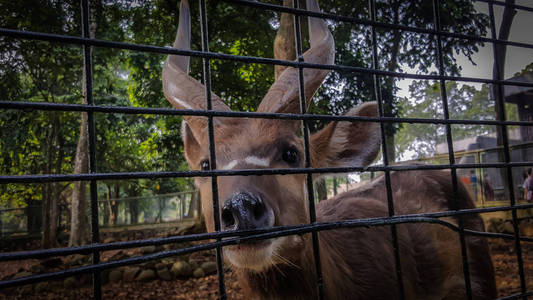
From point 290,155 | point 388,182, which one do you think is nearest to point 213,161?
point 388,182

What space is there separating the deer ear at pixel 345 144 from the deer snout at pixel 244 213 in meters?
1.07

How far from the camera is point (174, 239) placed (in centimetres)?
99

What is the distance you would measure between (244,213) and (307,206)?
3.48 feet

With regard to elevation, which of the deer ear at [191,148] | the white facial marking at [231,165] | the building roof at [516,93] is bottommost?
the white facial marking at [231,165]

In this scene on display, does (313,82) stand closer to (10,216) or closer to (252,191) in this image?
(252,191)

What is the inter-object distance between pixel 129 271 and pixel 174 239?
6.90m

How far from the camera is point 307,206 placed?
2549mm

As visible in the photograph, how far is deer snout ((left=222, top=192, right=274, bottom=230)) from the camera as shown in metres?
1.56

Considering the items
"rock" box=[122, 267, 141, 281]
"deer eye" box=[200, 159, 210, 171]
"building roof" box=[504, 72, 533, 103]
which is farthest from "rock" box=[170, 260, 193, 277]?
"building roof" box=[504, 72, 533, 103]

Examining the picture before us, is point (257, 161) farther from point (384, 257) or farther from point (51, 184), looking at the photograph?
point (51, 184)

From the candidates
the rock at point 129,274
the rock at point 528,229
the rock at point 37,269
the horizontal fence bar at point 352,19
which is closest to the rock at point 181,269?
the rock at point 129,274

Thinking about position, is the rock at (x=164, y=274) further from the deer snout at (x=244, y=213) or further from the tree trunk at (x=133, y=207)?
the tree trunk at (x=133, y=207)

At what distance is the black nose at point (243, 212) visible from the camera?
1562 millimetres

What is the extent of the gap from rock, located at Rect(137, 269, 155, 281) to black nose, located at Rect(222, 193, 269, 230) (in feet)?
20.2
